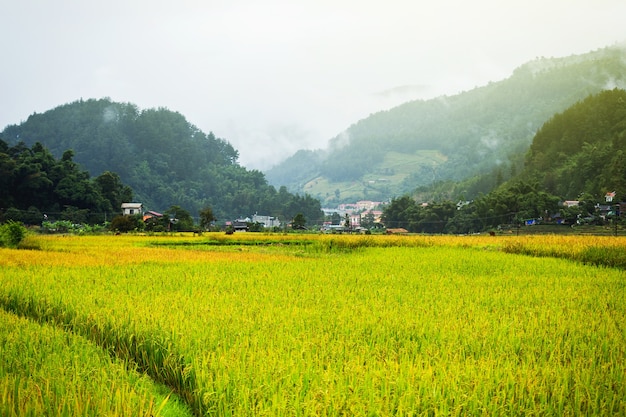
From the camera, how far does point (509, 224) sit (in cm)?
4725

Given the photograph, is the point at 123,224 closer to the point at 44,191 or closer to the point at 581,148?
the point at 44,191

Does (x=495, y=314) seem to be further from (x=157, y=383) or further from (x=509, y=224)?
(x=509, y=224)

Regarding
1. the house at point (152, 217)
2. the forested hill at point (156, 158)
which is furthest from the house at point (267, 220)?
the house at point (152, 217)

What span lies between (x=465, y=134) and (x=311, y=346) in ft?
582

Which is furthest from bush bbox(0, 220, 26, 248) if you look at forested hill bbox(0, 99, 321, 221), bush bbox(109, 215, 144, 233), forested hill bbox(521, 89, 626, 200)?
forested hill bbox(0, 99, 321, 221)

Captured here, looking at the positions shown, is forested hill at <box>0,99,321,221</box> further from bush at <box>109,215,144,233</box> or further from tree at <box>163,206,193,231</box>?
bush at <box>109,215,144,233</box>

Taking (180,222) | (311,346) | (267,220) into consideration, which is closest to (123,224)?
(180,222)

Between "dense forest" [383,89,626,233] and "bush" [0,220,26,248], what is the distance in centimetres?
3978

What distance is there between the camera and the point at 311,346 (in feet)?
14.2

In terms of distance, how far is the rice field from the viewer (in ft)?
10.8

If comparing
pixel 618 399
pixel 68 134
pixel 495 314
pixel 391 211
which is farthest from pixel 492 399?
pixel 68 134

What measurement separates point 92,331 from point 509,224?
4692 cm

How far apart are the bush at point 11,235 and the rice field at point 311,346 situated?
36.9ft

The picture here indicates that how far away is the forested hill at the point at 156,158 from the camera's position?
8412 centimetres
